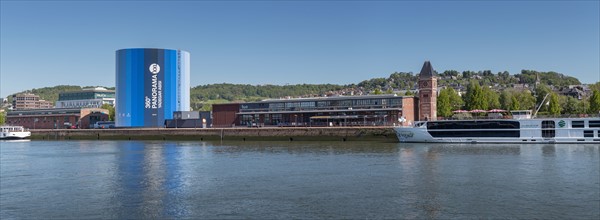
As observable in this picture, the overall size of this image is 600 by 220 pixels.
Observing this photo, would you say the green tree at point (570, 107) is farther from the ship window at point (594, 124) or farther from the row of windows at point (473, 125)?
the row of windows at point (473, 125)

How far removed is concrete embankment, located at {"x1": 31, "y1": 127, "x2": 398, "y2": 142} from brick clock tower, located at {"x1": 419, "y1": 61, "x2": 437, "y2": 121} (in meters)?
19.5

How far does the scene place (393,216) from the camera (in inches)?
1049

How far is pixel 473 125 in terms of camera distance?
79625 mm

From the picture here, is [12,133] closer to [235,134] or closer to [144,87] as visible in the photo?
[144,87]

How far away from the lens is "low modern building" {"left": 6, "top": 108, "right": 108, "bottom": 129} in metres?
151

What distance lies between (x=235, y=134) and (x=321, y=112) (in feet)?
65.5

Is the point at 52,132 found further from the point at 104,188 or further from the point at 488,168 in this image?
the point at 488,168

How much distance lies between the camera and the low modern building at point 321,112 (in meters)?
108

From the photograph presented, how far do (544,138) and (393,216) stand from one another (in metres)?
59.2

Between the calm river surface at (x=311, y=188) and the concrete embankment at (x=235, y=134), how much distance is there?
37927mm

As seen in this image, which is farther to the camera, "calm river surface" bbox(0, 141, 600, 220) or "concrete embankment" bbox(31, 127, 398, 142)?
"concrete embankment" bbox(31, 127, 398, 142)

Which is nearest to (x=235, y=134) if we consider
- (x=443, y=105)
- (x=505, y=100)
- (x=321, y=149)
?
(x=321, y=149)

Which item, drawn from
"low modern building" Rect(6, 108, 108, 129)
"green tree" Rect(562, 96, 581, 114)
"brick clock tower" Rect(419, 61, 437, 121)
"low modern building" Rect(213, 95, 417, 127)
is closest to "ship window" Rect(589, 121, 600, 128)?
"low modern building" Rect(213, 95, 417, 127)

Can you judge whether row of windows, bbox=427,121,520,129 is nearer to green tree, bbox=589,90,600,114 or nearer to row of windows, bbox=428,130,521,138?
row of windows, bbox=428,130,521,138
